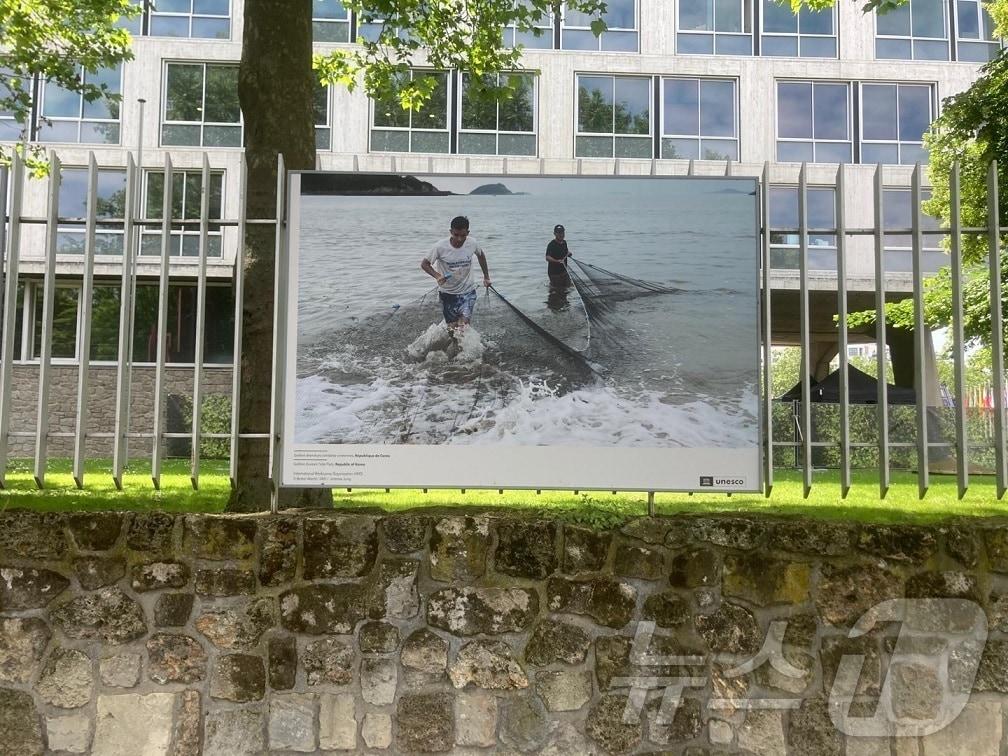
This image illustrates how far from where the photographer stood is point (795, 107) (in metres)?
23.9

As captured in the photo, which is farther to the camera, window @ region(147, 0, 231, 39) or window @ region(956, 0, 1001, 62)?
window @ region(956, 0, 1001, 62)

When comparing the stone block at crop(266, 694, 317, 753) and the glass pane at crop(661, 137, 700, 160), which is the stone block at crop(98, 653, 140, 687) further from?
the glass pane at crop(661, 137, 700, 160)

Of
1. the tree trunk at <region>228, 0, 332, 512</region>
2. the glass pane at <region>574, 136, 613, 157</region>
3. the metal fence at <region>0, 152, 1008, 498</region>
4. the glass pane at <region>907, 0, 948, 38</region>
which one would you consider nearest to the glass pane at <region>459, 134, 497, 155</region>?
the glass pane at <region>574, 136, 613, 157</region>

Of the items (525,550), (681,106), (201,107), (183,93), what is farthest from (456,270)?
(183,93)

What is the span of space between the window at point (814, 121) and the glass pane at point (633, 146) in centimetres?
369

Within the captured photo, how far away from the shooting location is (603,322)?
440cm

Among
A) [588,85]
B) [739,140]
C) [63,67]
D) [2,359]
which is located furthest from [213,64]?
[2,359]

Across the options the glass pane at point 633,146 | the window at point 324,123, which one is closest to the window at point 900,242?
the glass pane at point 633,146

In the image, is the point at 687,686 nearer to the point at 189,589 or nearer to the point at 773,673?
the point at 773,673

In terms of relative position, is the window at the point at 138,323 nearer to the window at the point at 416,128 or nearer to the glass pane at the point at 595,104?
the window at the point at 416,128

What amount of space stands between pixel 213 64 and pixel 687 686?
22.9 m

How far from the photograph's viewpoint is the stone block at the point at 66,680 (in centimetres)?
408

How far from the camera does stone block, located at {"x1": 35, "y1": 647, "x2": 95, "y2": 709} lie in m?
4.08

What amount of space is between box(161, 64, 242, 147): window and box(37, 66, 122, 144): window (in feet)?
4.44
